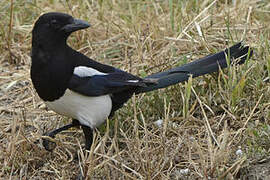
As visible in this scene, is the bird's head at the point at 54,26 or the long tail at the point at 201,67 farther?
the long tail at the point at 201,67

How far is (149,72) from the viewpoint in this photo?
3938 millimetres

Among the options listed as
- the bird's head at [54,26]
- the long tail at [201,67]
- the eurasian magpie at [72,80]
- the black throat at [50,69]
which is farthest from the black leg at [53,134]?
the bird's head at [54,26]

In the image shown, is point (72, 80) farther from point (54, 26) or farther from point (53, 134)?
point (53, 134)

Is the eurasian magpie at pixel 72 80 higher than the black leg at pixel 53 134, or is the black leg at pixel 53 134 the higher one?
the eurasian magpie at pixel 72 80

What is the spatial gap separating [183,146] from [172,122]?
39 centimetres

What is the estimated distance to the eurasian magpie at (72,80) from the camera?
3086 mm

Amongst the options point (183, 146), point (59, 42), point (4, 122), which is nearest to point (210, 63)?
point (183, 146)

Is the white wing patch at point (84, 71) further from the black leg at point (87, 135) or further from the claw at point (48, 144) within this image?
the claw at point (48, 144)

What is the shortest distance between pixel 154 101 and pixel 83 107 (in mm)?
580

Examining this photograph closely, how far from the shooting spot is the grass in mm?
2898

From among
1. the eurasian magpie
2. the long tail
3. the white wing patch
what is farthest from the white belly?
the long tail

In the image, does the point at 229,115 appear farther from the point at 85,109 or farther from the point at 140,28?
A: the point at 140,28

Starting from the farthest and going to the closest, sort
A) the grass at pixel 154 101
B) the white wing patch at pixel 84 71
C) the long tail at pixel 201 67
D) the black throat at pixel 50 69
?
the long tail at pixel 201 67, the white wing patch at pixel 84 71, the black throat at pixel 50 69, the grass at pixel 154 101

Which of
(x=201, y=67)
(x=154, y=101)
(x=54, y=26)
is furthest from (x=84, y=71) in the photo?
(x=201, y=67)
